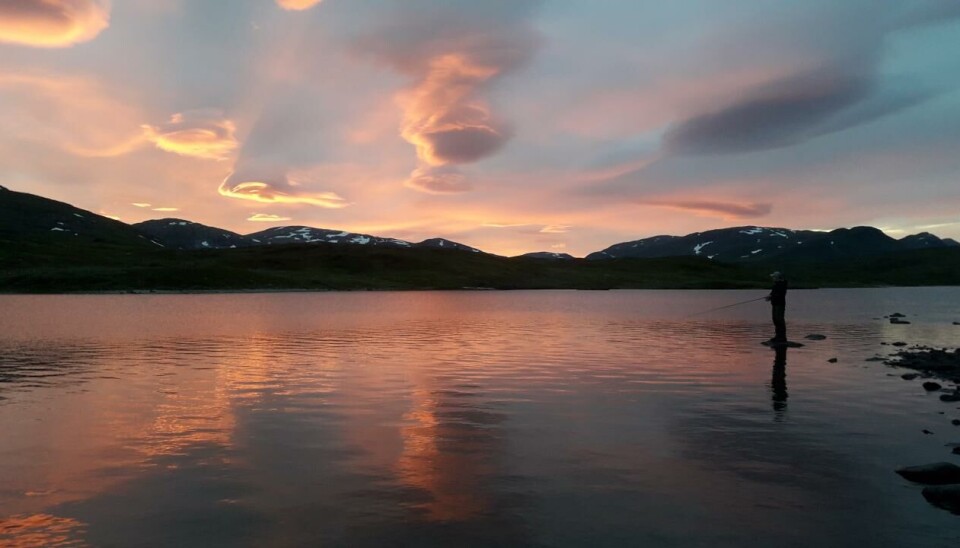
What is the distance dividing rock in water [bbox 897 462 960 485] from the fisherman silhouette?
5648 mm

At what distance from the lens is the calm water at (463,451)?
1081cm

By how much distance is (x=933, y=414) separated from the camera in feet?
66.1

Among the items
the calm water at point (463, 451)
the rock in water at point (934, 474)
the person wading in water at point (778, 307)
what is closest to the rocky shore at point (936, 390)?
the rock in water at point (934, 474)

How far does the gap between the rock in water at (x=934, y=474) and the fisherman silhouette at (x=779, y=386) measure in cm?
565

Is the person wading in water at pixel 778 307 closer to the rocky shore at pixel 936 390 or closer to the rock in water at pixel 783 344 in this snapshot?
the rock in water at pixel 783 344

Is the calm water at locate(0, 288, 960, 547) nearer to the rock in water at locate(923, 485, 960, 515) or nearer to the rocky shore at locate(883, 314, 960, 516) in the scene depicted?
the rock in water at locate(923, 485, 960, 515)

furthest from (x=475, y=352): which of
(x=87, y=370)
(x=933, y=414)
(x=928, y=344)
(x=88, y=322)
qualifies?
(x=88, y=322)

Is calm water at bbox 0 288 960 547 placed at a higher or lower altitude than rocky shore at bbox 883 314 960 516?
lower

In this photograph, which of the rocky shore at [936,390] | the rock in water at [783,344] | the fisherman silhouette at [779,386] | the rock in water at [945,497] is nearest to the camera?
the rock in water at [945,497]

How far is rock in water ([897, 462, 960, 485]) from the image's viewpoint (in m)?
13.2

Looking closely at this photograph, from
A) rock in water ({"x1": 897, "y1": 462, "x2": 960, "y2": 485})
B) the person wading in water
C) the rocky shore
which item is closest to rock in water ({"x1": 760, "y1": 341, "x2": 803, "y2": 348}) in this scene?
the person wading in water

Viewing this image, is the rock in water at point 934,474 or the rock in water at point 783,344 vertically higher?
the rock in water at point 783,344

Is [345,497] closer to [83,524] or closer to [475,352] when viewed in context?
[83,524]

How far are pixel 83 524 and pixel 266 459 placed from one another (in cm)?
448
